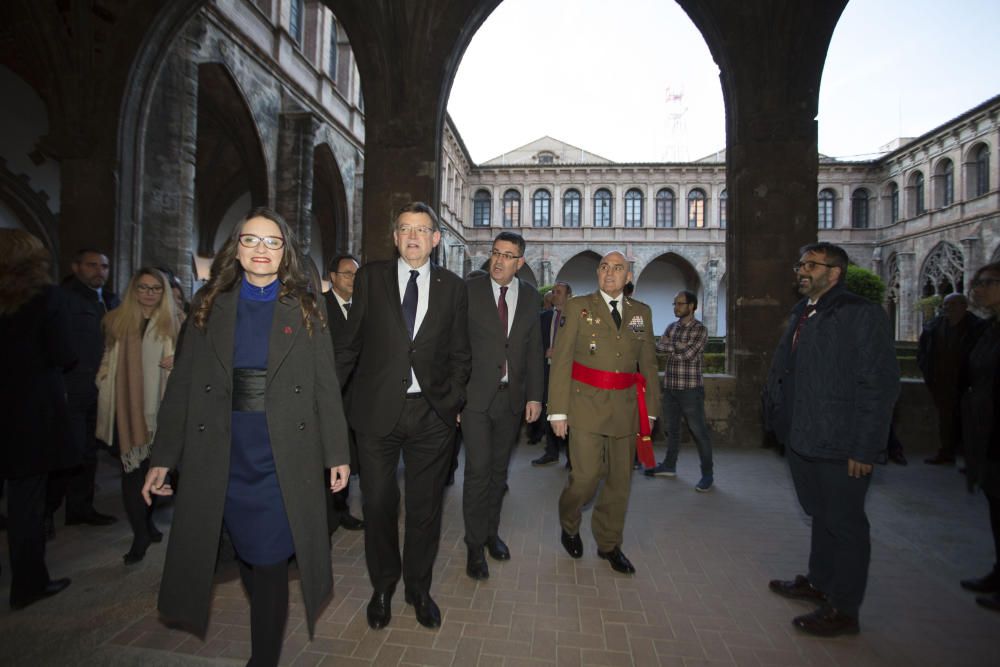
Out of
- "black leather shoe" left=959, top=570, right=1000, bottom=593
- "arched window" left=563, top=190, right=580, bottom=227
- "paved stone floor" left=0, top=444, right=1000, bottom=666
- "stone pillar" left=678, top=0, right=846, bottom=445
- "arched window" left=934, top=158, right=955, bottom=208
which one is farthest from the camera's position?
"arched window" left=563, top=190, right=580, bottom=227

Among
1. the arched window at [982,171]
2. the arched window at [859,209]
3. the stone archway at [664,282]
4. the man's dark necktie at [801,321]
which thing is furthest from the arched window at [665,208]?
the man's dark necktie at [801,321]

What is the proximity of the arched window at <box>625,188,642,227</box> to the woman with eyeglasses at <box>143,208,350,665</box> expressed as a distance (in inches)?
1319

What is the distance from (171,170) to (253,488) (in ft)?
27.2

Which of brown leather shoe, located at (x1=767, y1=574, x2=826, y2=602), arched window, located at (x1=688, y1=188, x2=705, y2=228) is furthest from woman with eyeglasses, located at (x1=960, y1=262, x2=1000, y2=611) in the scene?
arched window, located at (x1=688, y1=188, x2=705, y2=228)

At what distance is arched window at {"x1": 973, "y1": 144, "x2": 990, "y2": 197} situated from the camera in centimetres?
2473

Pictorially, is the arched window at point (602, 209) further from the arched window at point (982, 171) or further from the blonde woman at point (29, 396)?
the blonde woman at point (29, 396)

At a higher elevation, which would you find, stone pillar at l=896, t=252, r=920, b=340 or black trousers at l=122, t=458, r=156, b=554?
stone pillar at l=896, t=252, r=920, b=340

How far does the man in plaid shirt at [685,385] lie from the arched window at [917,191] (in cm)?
3255

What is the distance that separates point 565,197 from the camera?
34.0 meters

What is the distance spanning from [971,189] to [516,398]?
106 feet

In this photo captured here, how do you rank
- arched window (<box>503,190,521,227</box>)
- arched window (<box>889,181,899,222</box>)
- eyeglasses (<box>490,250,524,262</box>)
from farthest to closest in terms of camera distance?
arched window (<box>503,190,521,227</box>) < arched window (<box>889,181,899,222</box>) < eyeglasses (<box>490,250,524,262</box>)

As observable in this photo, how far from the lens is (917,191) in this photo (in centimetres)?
2975

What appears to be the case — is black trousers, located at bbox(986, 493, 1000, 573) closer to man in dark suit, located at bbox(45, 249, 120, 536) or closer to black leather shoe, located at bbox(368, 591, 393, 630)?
black leather shoe, located at bbox(368, 591, 393, 630)

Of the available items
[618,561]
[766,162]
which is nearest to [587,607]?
[618,561]
